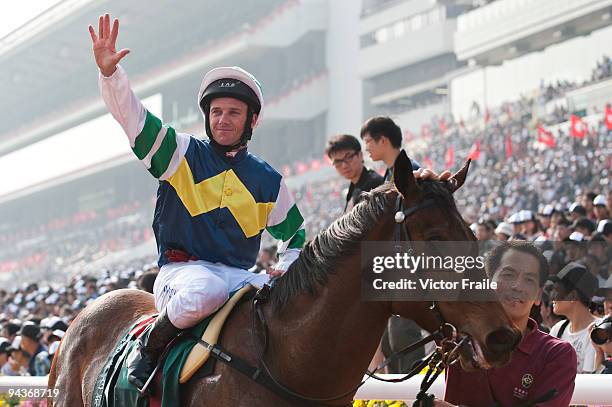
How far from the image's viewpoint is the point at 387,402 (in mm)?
4188

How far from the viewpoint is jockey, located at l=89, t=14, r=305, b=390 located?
295cm

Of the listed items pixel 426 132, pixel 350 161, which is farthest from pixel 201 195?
pixel 426 132

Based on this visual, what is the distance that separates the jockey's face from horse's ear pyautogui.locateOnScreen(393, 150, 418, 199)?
0.87 metres

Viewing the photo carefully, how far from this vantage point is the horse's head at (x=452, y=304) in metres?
2.36

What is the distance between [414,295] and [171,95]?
43553mm

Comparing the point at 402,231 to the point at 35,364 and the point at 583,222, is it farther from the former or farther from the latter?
the point at 35,364

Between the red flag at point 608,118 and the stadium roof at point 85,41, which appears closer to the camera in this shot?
the red flag at point 608,118

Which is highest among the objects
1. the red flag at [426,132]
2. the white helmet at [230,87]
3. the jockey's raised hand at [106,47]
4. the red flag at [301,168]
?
the red flag at [426,132]

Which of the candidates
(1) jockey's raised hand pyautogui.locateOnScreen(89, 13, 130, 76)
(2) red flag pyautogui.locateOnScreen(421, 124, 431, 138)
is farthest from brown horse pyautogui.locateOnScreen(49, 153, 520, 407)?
(2) red flag pyautogui.locateOnScreen(421, 124, 431, 138)

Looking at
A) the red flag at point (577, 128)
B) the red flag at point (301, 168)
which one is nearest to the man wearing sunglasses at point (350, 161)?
the red flag at point (577, 128)

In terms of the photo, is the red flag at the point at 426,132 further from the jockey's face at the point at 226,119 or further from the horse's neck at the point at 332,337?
the horse's neck at the point at 332,337

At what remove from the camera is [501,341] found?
7.73 feet

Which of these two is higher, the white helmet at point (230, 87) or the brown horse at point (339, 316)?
the white helmet at point (230, 87)

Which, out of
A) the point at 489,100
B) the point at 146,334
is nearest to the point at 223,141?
the point at 146,334
